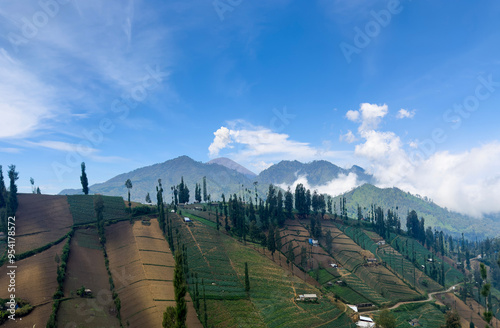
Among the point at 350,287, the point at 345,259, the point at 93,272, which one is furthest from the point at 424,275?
the point at 93,272

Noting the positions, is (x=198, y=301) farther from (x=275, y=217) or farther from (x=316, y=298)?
(x=275, y=217)

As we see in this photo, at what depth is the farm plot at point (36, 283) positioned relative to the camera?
202ft

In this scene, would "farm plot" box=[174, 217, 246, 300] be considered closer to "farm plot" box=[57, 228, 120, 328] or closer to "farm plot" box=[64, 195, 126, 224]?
"farm plot" box=[57, 228, 120, 328]

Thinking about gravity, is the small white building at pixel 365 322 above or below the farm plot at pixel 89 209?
below

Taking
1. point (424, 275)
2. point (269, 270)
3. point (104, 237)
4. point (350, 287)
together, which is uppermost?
point (104, 237)

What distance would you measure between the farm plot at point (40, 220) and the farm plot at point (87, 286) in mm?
8769

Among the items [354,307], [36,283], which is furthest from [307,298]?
[36,283]

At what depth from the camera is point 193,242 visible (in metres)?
119

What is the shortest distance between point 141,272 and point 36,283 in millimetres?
27743

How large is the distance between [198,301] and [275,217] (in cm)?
11266

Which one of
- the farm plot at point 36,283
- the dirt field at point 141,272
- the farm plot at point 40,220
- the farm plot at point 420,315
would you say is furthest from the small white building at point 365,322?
the farm plot at point 40,220

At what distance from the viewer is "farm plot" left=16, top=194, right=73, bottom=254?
96750mm

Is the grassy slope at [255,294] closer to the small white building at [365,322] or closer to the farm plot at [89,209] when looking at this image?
the small white building at [365,322]

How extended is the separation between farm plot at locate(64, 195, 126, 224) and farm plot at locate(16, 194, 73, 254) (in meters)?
2.87
